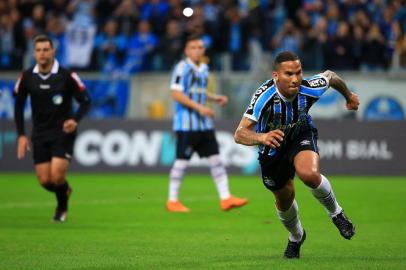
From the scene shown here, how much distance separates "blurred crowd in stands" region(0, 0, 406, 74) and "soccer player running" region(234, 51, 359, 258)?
1264cm

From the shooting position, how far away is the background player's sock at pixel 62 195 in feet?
39.5

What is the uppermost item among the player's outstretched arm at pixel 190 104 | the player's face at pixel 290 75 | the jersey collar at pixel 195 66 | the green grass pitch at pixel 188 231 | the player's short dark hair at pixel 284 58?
the player's short dark hair at pixel 284 58

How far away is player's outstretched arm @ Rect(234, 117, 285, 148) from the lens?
7.35 m

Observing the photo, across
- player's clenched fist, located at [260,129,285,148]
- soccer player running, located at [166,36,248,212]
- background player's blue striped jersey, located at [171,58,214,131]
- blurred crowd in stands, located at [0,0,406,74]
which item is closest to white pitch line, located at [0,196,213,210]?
soccer player running, located at [166,36,248,212]

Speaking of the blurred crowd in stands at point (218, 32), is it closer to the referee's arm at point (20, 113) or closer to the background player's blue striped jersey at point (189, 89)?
the background player's blue striped jersey at point (189, 89)

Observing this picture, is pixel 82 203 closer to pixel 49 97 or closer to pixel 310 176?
pixel 49 97

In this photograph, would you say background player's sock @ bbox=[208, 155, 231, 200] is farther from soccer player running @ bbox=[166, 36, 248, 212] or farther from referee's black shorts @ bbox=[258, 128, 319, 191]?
referee's black shorts @ bbox=[258, 128, 319, 191]

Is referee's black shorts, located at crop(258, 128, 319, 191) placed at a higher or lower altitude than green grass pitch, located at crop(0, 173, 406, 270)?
higher

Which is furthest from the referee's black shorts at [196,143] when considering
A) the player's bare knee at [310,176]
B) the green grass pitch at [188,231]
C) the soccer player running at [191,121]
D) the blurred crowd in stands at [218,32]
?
the blurred crowd in stands at [218,32]

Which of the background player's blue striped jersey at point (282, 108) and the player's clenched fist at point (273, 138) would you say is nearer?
the player's clenched fist at point (273, 138)

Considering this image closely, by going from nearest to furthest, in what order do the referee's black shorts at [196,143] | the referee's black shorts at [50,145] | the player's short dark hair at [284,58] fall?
the player's short dark hair at [284,58], the referee's black shorts at [50,145], the referee's black shorts at [196,143]

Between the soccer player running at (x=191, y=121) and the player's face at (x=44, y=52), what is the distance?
249 cm

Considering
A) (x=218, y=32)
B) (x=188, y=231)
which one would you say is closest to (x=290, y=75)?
(x=188, y=231)

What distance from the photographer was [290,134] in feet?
27.7
